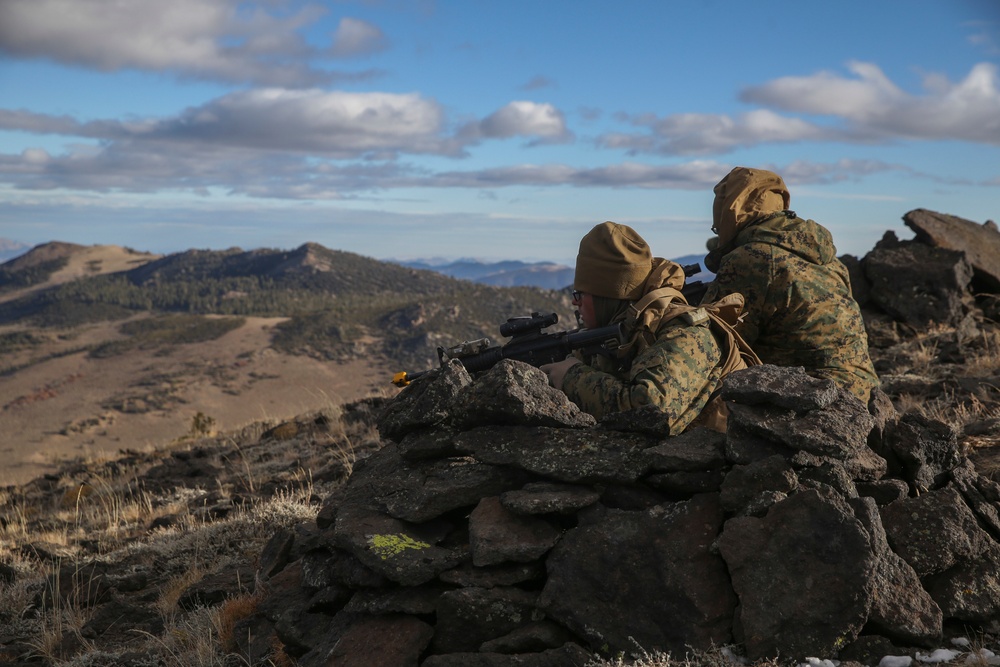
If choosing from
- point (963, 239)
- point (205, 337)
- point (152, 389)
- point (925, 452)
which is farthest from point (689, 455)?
point (205, 337)

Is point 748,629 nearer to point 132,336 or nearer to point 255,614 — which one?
point 255,614

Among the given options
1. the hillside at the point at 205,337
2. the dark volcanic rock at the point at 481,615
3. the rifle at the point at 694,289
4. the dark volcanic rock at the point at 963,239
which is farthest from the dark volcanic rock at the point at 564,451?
the hillside at the point at 205,337

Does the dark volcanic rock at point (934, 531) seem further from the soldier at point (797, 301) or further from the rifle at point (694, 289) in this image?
the rifle at point (694, 289)

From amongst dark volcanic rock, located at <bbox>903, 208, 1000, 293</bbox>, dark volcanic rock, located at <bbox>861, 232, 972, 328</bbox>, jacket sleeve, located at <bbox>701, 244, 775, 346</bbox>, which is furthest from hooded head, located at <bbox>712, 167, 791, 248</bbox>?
dark volcanic rock, located at <bbox>903, 208, 1000, 293</bbox>

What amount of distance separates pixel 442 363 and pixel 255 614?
5.52 feet

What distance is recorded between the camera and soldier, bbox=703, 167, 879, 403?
5.37m

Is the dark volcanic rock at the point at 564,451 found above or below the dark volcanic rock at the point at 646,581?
above

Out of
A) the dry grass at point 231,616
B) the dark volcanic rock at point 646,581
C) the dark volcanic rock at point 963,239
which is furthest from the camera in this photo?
the dark volcanic rock at point 963,239

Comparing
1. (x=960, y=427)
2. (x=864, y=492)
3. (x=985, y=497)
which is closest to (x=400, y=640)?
(x=864, y=492)

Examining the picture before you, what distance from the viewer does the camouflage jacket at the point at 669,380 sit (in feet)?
13.1

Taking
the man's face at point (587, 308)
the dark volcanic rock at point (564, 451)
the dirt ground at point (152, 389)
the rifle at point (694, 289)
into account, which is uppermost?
the rifle at point (694, 289)

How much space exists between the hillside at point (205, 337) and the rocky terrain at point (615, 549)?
17.6 meters

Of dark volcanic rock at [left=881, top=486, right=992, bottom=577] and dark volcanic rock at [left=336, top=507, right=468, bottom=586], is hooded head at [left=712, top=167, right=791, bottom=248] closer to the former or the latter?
dark volcanic rock at [left=881, top=486, right=992, bottom=577]

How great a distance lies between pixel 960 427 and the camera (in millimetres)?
5504
